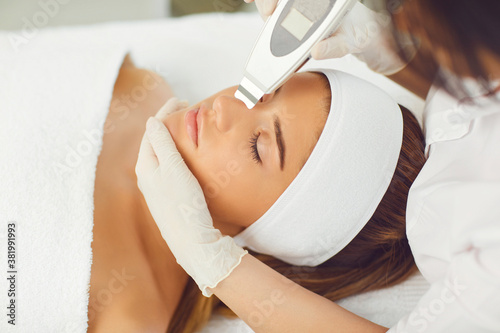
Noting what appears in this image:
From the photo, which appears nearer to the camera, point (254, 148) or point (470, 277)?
point (470, 277)

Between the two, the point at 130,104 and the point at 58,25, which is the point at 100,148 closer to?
the point at 130,104

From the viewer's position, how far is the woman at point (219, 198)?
37.4 inches

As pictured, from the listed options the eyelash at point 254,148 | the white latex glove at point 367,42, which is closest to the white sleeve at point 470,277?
the white latex glove at point 367,42

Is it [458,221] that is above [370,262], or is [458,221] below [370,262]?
above

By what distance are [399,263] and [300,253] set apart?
0.29 meters

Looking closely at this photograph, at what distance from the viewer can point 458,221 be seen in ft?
2.64

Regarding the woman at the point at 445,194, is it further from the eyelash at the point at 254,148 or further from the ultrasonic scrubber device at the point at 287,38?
the eyelash at the point at 254,148

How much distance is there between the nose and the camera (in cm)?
95

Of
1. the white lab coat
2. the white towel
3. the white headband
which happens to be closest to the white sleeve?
the white lab coat

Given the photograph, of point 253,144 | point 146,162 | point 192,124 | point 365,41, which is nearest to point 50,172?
point 146,162

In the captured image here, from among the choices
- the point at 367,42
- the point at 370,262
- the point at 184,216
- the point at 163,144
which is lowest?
the point at 370,262

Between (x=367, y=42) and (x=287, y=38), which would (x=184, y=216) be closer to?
(x=287, y=38)

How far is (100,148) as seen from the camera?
1098 mm

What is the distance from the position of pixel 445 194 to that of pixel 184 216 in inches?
20.3
